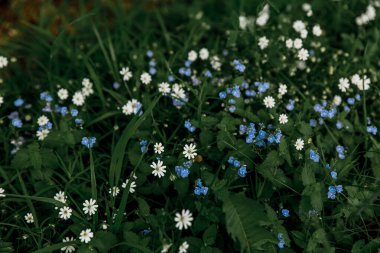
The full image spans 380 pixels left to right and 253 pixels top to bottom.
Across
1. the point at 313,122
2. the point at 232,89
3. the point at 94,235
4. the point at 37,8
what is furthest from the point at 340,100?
the point at 37,8

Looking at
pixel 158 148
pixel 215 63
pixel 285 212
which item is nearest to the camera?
pixel 285 212

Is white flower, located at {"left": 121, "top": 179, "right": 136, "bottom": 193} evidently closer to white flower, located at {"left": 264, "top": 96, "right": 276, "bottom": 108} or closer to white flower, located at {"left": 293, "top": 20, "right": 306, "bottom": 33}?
white flower, located at {"left": 264, "top": 96, "right": 276, "bottom": 108}

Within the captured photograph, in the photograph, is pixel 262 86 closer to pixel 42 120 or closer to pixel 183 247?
pixel 183 247

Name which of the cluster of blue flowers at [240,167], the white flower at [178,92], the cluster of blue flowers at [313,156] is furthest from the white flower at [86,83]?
the cluster of blue flowers at [313,156]

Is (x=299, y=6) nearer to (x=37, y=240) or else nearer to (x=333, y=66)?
(x=333, y=66)

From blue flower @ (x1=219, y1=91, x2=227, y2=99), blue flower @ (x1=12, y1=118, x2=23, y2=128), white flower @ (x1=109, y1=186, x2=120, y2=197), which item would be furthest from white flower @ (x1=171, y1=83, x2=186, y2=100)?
blue flower @ (x1=12, y1=118, x2=23, y2=128)

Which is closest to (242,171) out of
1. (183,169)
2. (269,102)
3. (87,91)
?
(183,169)
